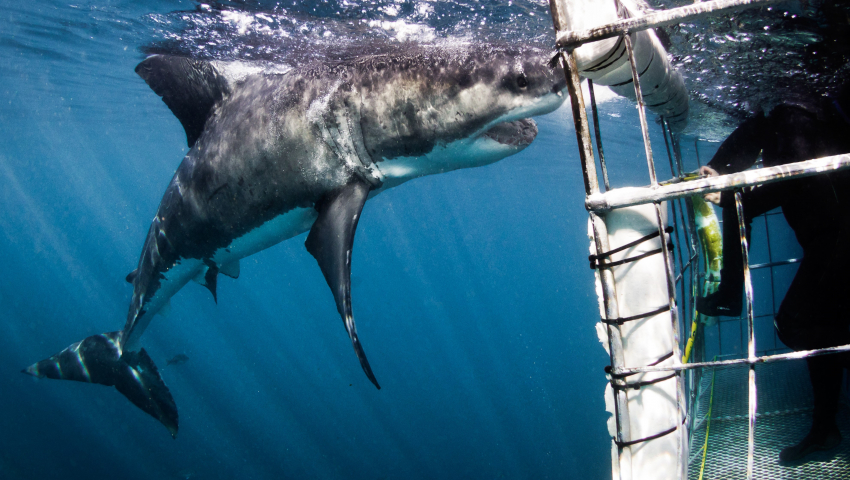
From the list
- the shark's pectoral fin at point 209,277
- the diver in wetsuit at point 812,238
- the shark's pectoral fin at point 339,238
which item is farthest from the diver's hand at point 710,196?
the shark's pectoral fin at point 209,277

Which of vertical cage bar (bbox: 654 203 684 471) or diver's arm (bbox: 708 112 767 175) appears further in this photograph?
diver's arm (bbox: 708 112 767 175)

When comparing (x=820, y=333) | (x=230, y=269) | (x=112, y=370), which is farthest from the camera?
(x=112, y=370)

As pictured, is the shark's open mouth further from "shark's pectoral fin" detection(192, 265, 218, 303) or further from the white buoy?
"shark's pectoral fin" detection(192, 265, 218, 303)

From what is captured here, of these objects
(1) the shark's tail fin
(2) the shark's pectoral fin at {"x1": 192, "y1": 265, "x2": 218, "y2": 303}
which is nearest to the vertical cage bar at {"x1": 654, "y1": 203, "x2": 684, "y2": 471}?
(2) the shark's pectoral fin at {"x1": 192, "y1": 265, "x2": 218, "y2": 303}

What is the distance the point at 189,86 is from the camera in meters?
4.27

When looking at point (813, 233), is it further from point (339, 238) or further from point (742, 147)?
point (339, 238)

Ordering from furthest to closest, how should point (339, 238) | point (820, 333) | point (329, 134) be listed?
point (329, 134)
point (339, 238)
point (820, 333)


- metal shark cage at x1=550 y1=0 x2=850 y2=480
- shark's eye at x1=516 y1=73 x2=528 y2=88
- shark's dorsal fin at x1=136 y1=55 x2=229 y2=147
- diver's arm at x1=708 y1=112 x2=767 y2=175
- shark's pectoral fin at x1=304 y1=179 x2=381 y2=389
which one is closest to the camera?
metal shark cage at x1=550 y1=0 x2=850 y2=480

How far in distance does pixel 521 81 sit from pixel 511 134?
510mm

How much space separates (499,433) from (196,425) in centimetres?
2273

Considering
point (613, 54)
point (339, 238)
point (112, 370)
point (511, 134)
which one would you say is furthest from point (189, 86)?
point (112, 370)

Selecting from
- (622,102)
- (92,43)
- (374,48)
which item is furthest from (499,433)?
(92,43)

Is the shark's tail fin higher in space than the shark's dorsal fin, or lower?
lower

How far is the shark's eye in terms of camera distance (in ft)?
8.41
